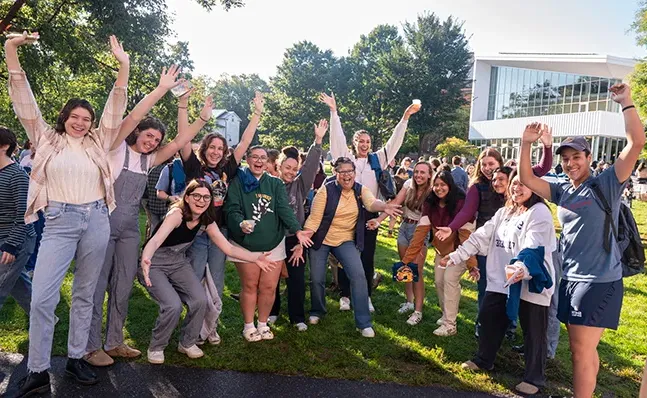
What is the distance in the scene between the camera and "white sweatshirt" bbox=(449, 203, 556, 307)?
3748 millimetres

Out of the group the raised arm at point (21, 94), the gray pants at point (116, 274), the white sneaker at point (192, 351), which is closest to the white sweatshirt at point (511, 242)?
the white sneaker at point (192, 351)

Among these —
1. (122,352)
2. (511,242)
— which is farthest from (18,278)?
(511,242)

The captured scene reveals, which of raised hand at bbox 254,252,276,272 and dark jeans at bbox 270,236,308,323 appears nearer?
raised hand at bbox 254,252,276,272

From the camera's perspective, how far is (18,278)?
425 cm

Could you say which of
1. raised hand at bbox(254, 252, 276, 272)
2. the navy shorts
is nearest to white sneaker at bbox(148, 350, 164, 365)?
raised hand at bbox(254, 252, 276, 272)

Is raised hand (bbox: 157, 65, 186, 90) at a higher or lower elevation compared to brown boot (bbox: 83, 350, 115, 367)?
higher

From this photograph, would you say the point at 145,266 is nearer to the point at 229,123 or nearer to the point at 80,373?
the point at 80,373

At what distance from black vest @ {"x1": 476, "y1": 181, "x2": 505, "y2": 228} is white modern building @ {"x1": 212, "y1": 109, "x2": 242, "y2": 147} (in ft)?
240

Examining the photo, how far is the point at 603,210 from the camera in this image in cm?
308

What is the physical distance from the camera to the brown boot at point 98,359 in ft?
12.9

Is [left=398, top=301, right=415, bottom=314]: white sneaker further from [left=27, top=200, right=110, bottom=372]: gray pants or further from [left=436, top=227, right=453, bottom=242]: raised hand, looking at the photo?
[left=27, top=200, right=110, bottom=372]: gray pants

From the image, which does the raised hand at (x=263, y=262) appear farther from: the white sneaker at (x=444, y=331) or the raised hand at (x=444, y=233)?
the white sneaker at (x=444, y=331)

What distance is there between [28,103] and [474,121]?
4079 centimetres

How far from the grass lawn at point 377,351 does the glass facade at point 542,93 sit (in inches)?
1194
